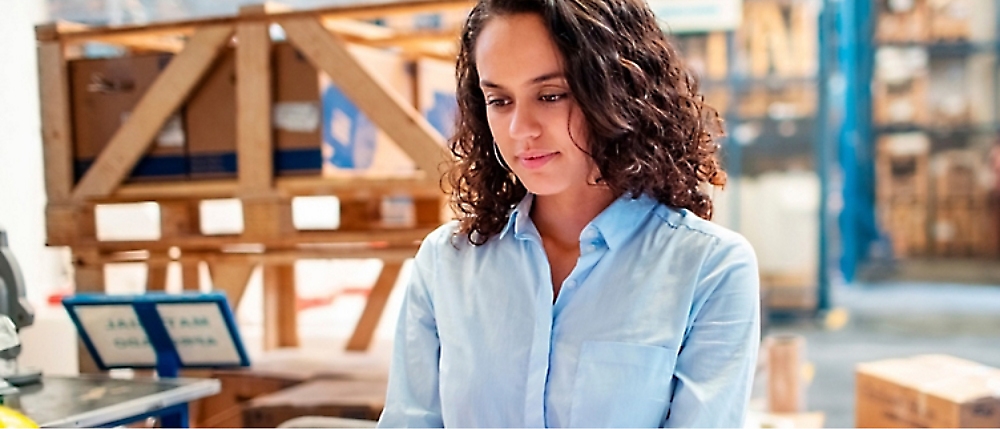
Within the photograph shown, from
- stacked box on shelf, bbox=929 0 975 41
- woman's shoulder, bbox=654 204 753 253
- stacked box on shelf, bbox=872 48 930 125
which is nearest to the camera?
woman's shoulder, bbox=654 204 753 253

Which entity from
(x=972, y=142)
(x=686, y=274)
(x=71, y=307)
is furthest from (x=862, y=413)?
(x=972, y=142)

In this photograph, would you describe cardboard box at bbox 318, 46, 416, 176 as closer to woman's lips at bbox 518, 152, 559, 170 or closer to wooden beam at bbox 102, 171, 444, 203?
wooden beam at bbox 102, 171, 444, 203

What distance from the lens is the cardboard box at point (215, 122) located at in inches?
127

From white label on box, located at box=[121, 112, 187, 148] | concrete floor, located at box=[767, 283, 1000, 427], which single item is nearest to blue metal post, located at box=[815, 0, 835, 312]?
concrete floor, located at box=[767, 283, 1000, 427]

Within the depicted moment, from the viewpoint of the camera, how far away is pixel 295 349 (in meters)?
4.06

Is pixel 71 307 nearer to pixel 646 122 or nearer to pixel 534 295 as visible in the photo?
pixel 534 295

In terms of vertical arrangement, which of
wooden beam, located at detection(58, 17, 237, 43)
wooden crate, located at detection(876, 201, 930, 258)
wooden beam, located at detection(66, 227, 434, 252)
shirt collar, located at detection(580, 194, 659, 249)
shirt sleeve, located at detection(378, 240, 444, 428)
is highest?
wooden beam, located at detection(58, 17, 237, 43)

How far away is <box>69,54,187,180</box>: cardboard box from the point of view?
3307mm

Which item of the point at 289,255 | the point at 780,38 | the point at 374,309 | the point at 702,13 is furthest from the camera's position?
the point at 780,38

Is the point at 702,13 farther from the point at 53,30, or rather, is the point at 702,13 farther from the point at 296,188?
the point at 53,30

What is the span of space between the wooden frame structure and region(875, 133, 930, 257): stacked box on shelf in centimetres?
782

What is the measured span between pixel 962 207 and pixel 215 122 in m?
8.84

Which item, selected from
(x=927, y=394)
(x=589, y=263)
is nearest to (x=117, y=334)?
(x=589, y=263)

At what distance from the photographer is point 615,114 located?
150 centimetres
